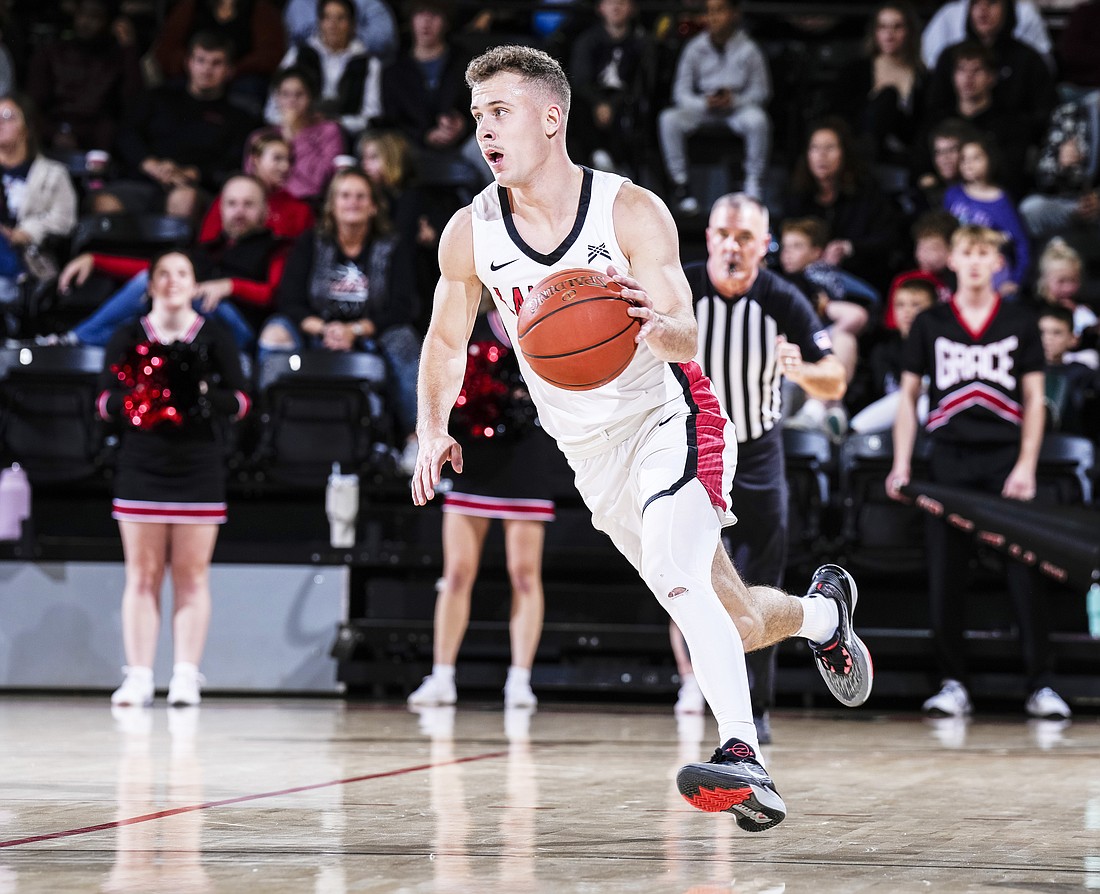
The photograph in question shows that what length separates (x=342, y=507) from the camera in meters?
7.61

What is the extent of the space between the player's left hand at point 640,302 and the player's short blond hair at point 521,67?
0.65m

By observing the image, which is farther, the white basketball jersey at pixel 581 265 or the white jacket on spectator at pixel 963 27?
the white jacket on spectator at pixel 963 27

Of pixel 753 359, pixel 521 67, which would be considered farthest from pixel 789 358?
pixel 521 67

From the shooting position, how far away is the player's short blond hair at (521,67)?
3756 mm

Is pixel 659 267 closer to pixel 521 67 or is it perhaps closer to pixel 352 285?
pixel 521 67

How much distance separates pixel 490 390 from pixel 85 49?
17.0 ft

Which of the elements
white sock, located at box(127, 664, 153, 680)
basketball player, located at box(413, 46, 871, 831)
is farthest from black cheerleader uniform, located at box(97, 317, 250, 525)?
basketball player, located at box(413, 46, 871, 831)

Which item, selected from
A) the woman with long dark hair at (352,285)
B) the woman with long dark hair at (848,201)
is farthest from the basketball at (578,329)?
the woman with long dark hair at (848,201)

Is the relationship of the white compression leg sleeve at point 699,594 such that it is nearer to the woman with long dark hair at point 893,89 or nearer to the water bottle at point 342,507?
the water bottle at point 342,507

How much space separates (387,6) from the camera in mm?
11102

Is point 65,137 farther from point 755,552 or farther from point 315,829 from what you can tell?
point 315,829

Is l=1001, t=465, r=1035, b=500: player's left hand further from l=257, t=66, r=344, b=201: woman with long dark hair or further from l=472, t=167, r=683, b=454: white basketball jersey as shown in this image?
l=257, t=66, r=344, b=201: woman with long dark hair

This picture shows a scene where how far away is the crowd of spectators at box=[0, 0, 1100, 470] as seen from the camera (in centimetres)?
839

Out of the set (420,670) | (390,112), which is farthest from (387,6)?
(420,670)
